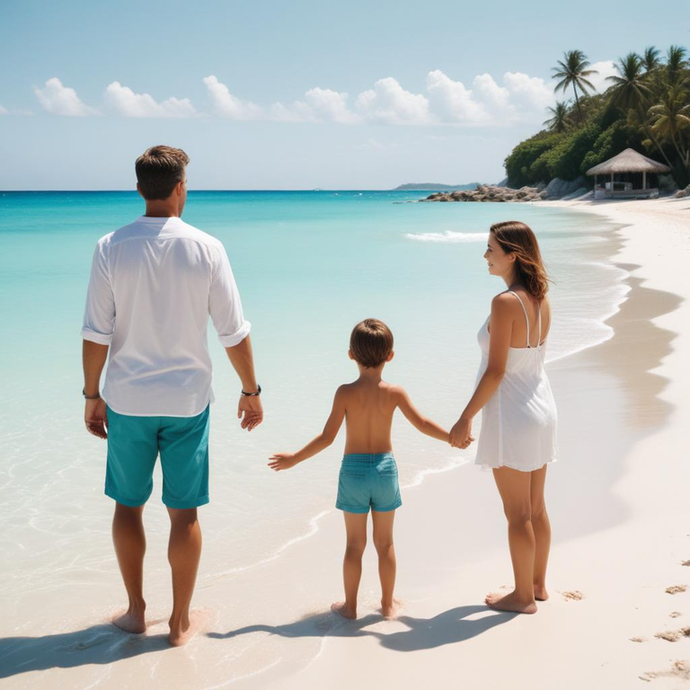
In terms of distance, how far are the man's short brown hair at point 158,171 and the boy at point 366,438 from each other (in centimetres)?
94

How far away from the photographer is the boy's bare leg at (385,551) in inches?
120

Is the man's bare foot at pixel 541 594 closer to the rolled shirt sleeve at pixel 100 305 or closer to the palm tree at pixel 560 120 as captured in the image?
the rolled shirt sleeve at pixel 100 305

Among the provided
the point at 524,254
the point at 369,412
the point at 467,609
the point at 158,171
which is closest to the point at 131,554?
the point at 369,412

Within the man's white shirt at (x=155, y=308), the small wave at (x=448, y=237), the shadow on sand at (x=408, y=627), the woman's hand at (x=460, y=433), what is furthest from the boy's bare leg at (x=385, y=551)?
the small wave at (x=448, y=237)

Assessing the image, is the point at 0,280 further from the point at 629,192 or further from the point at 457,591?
the point at 629,192

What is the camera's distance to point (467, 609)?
314 cm

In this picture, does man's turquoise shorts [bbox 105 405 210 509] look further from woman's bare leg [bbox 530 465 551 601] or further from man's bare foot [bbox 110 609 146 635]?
woman's bare leg [bbox 530 465 551 601]

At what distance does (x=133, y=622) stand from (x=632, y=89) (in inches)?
2374

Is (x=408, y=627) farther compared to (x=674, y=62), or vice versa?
(x=674, y=62)

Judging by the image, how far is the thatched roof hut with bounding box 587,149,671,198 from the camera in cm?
5078

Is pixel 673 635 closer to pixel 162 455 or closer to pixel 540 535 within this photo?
pixel 540 535

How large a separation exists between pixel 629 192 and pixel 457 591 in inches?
2169

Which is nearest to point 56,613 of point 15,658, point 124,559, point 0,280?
point 15,658

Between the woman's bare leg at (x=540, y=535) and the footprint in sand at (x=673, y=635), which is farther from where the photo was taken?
the woman's bare leg at (x=540, y=535)
